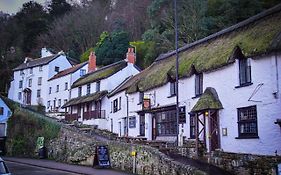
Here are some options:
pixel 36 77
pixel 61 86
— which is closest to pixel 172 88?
pixel 61 86

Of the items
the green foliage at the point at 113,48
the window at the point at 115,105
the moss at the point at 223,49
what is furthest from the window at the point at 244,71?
the green foliage at the point at 113,48

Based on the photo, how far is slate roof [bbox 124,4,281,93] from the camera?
18.3 m

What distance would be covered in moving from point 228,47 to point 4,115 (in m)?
31.9

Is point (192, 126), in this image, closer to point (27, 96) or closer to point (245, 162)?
point (245, 162)

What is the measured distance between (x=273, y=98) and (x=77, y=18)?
56.5m

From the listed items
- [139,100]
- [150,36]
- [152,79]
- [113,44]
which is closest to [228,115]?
[152,79]

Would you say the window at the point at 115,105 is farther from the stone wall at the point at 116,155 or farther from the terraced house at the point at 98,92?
the stone wall at the point at 116,155

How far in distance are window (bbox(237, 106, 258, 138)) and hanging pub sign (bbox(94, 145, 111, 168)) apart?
944cm

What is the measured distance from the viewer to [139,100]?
108 ft

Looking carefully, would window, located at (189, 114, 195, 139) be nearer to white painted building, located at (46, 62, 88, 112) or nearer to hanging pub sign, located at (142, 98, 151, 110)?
hanging pub sign, located at (142, 98, 151, 110)

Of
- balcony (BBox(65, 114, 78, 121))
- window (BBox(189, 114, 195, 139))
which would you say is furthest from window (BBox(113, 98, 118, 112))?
window (BBox(189, 114, 195, 139))

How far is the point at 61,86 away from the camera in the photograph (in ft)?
175

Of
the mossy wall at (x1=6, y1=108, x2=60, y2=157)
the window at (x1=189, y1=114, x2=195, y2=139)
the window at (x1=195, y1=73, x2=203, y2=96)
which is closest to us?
the window at (x1=195, y1=73, x2=203, y2=96)

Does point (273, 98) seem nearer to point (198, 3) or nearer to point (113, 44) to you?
point (198, 3)
